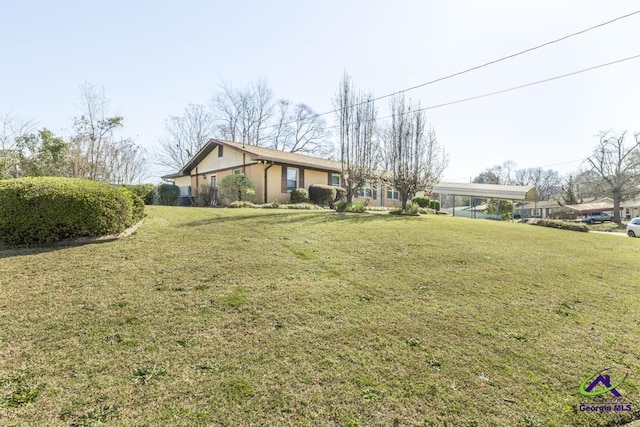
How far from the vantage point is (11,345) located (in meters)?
2.72

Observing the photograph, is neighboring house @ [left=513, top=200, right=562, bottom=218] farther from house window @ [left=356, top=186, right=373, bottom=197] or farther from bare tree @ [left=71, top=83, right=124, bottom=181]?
bare tree @ [left=71, top=83, right=124, bottom=181]

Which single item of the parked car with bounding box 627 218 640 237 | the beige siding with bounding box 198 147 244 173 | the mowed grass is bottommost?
the parked car with bounding box 627 218 640 237

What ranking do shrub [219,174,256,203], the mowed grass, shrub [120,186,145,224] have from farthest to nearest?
shrub [219,174,256,203], shrub [120,186,145,224], the mowed grass

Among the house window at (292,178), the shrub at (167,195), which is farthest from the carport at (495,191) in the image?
the shrub at (167,195)

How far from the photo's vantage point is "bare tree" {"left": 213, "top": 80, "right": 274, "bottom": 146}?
3569cm

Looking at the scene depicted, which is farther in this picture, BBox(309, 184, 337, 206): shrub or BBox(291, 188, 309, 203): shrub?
BBox(309, 184, 337, 206): shrub

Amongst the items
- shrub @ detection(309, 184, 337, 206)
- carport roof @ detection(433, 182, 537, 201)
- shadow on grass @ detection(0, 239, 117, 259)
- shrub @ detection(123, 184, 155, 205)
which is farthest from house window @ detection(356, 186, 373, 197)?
shadow on grass @ detection(0, 239, 117, 259)

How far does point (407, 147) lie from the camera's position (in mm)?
15617

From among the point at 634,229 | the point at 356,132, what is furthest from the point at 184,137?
the point at 634,229

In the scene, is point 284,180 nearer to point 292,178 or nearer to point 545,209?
point 292,178

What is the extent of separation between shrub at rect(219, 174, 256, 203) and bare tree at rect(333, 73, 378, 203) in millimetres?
5191

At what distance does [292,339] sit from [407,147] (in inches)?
559

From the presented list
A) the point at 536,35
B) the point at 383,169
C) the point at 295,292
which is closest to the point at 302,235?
the point at 295,292

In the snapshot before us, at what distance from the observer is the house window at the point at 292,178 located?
61.0 ft
